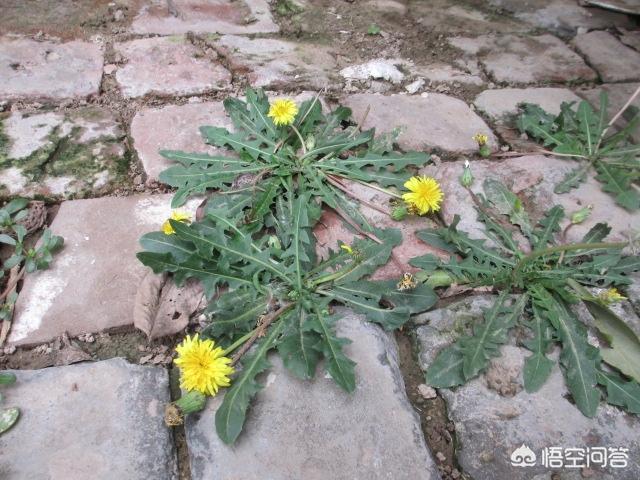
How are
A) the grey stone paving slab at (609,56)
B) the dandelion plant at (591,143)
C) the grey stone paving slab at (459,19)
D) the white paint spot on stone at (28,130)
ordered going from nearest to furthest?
1. the white paint spot on stone at (28,130)
2. the dandelion plant at (591,143)
3. the grey stone paving slab at (609,56)
4. the grey stone paving slab at (459,19)

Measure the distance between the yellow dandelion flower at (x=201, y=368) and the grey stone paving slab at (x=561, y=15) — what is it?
3095 millimetres

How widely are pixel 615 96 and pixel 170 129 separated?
90.2 inches

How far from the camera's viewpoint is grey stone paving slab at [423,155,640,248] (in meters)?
1.96

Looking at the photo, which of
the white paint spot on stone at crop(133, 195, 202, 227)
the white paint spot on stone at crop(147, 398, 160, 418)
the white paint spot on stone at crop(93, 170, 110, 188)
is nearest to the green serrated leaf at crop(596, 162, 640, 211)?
the white paint spot on stone at crop(133, 195, 202, 227)

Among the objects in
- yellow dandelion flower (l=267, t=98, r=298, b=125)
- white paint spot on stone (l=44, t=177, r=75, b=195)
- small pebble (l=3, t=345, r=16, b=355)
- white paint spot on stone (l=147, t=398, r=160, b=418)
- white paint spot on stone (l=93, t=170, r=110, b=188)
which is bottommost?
small pebble (l=3, t=345, r=16, b=355)

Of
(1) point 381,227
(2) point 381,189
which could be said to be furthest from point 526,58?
(1) point 381,227

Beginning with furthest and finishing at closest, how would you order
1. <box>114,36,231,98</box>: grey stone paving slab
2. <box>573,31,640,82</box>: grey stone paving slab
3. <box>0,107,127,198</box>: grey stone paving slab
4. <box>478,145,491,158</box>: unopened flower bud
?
<box>573,31,640,82</box>: grey stone paving slab → <box>114,36,231,98</box>: grey stone paving slab → <box>478,145,491,158</box>: unopened flower bud → <box>0,107,127,198</box>: grey stone paving slab

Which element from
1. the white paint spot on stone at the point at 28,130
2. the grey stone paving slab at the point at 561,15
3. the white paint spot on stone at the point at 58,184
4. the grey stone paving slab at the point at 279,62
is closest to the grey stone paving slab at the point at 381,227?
the grey stone paving slab at the point at 279,62

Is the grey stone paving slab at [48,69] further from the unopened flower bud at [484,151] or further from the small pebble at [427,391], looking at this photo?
the small pebble at [427,391]

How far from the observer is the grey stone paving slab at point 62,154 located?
187 centimetres

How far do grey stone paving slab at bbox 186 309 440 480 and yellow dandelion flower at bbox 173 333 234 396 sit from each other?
0.35 feet

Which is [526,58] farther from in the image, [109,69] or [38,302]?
[38,302]

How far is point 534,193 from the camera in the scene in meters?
2.08

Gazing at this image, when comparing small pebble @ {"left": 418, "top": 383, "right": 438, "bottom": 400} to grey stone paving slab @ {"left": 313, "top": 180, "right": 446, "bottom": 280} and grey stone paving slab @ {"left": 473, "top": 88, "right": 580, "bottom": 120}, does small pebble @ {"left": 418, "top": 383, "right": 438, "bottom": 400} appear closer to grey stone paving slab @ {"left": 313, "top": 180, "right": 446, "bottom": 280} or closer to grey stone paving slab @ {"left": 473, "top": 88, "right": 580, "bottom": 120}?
grey stone paving slab @ {"left": 313, "top": 180, "right": 446, "bottom": 280}
